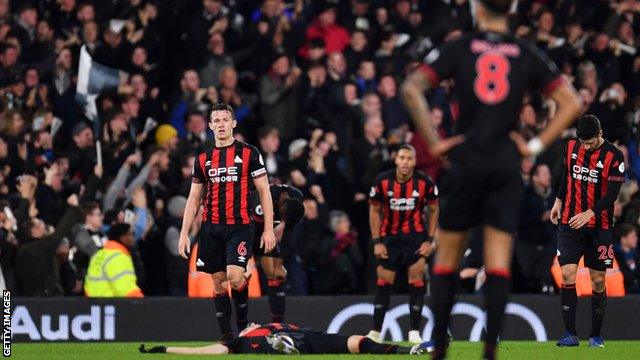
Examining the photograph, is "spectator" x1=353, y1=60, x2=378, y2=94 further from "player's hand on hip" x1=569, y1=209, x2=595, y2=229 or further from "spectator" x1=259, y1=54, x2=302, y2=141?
"player's hand on hip" x1=569, y1=209, x2=595, y2=229

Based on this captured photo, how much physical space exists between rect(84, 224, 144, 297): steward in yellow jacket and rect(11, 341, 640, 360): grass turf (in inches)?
43.0

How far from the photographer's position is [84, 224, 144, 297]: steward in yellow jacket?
15.4m

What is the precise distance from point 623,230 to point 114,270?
6.22m

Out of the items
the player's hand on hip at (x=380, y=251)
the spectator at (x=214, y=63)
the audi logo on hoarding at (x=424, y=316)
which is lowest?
the audi logo on hoarding at (x=424, y=316)

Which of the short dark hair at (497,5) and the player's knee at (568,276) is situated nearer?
the short dark hair at (497,5)

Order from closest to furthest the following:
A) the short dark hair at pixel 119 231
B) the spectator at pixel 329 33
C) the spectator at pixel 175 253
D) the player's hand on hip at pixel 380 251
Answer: the player's hand on hip at pixel 380 251, the short dark hair at pixel 119 231, the spectator at pixel 175 253, the spectator at pixel 329 33

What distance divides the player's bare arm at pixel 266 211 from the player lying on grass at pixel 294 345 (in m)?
0.74

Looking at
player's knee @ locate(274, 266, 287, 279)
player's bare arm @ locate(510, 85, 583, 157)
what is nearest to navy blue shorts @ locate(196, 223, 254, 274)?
player's knee @ locate(274, 266, 287, 279)

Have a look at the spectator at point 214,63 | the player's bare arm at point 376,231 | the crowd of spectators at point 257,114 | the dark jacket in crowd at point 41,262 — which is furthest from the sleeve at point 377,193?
the spectator at point 214,63

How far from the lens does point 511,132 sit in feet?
26.8

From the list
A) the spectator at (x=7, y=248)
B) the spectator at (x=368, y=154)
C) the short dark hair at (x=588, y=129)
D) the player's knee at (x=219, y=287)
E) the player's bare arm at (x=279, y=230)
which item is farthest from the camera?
the spectator at (x=368, y=154)

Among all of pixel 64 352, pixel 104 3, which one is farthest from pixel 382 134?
pixel 64 352

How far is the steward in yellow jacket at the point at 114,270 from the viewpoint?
15.4 metres

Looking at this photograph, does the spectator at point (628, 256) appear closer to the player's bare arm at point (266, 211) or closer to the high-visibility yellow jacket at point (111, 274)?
the high-visibility yellow jacket at point (111, 274)
